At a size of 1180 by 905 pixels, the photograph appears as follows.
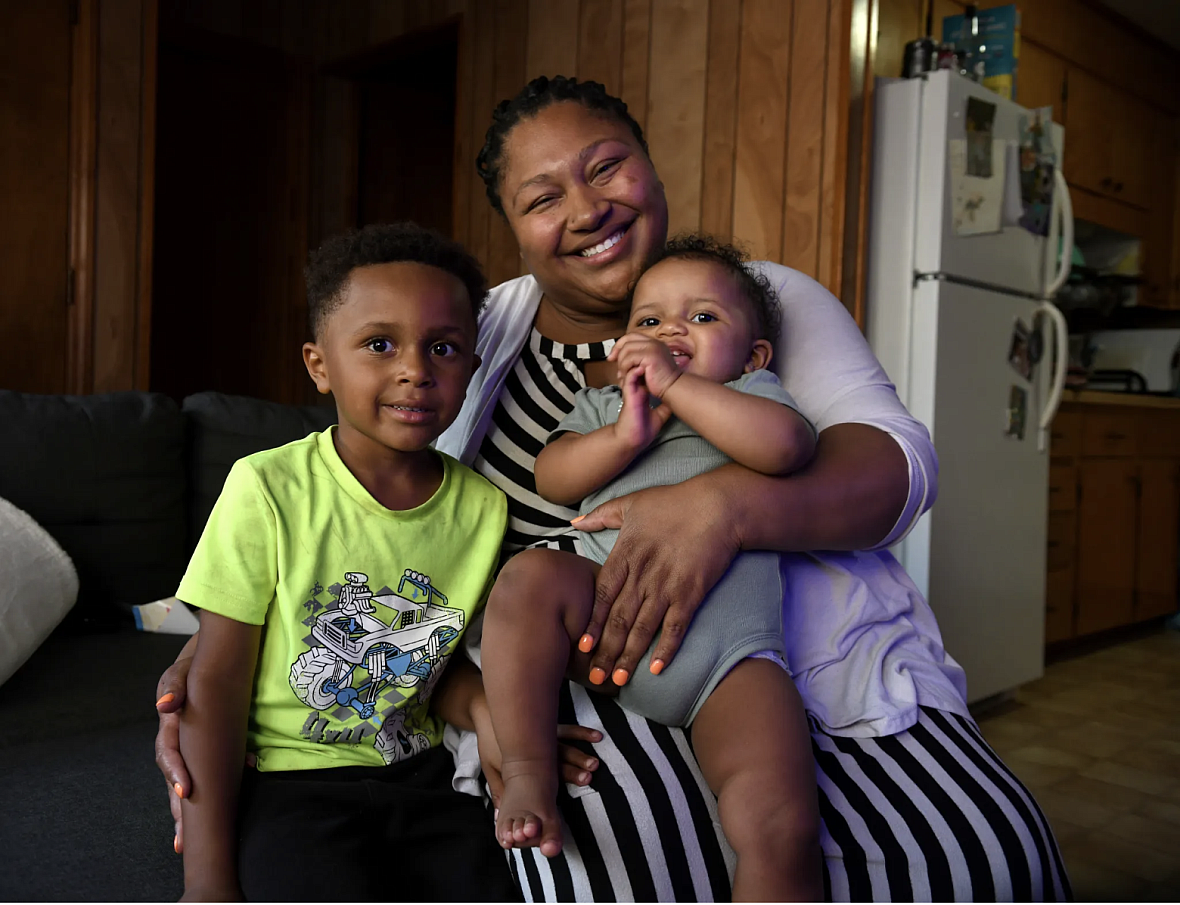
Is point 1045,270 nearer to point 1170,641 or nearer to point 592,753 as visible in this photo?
point 1170,641

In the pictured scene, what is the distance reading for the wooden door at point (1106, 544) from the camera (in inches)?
162

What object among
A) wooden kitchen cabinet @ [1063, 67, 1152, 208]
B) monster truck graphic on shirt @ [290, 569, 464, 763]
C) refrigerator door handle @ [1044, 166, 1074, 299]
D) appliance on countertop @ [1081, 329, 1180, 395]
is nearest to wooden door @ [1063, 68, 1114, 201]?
wooden kitchen cabinet @ [1063, 67, 1152, 208]

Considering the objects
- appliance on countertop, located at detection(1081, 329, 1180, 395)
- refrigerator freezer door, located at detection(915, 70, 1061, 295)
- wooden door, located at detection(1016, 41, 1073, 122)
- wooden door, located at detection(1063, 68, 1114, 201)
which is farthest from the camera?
appliance on countertop, located at detection(1081, 329, 1180, 395)

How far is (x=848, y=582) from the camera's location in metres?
1.08

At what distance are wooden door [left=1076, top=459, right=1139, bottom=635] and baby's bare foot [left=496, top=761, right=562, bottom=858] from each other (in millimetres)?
3866

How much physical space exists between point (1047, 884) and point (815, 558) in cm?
40

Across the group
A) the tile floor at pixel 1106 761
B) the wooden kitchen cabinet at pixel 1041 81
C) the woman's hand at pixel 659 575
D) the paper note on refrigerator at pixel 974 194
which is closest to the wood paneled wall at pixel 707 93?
the paper note on refrigerator at pixel 974 194

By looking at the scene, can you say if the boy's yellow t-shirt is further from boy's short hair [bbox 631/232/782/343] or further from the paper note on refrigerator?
the paper note on refrigerator

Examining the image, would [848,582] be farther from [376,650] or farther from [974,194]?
[974,194]

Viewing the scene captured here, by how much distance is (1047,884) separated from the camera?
940 mm

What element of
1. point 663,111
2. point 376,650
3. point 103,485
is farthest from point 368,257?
point 663,111

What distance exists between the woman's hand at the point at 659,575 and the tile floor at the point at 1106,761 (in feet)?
5.01

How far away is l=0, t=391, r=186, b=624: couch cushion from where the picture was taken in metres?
1.85

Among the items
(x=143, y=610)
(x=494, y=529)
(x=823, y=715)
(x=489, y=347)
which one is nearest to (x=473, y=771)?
(x=494, y=529)
